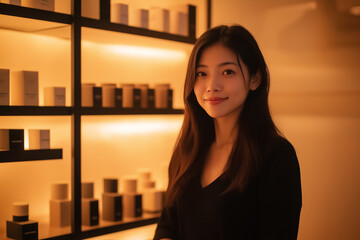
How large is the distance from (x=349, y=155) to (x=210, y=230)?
4.12ft

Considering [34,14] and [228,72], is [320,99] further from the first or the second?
[34,14]

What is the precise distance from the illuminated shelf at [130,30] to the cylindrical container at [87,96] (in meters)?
0.32

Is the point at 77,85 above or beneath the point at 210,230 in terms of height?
above

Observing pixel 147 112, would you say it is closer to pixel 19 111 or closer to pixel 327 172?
pixel 19 111

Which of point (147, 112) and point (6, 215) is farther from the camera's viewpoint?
point (147, 112)

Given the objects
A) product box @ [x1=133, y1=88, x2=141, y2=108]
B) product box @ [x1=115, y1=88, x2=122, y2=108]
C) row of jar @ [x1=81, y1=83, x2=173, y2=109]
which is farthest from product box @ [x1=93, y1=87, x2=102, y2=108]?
product box @ [x1=133, y1=88, x2=141, y2=108]

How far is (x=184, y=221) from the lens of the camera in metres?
1.47

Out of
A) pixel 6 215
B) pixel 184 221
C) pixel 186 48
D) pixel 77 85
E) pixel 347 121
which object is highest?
pixel 186 48

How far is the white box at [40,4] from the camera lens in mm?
2012

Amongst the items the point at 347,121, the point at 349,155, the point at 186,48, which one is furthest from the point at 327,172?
the point at 186,48

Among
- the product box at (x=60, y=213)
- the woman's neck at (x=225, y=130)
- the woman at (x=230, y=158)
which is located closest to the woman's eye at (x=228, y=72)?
the woman at (x=230, y=158)

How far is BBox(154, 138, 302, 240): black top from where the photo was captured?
128 centimetres

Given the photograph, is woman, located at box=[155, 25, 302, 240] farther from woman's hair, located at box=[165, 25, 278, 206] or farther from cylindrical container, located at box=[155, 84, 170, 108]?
cylindrical container, located at box=[155, 84, 170, 108]

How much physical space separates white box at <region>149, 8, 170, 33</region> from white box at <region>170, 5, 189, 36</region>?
64 mm
